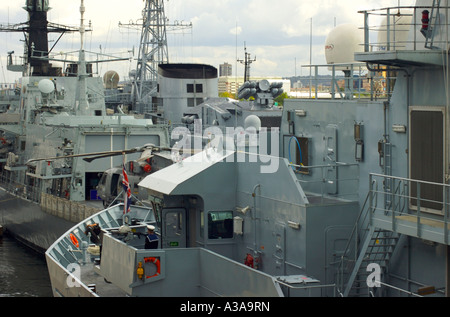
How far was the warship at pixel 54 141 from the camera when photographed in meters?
32.9

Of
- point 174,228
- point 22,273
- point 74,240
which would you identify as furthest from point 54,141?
point 174,228

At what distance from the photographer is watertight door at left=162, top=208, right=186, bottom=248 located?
16.4m

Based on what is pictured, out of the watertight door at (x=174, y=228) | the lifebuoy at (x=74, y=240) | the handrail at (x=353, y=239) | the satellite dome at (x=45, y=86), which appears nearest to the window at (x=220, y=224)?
the watertight door at (x=174, y=228)

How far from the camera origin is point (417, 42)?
11.5 meters

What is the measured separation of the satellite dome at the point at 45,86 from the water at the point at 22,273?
901 centimetres

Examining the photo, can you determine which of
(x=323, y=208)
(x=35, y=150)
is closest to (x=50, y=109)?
(x=35, y=150)

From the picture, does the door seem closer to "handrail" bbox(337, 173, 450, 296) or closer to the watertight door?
"handrail" bbox(337, 173, 450, 296)

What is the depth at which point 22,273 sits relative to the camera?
29547 millimetres

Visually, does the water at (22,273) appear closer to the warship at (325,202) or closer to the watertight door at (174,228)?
the warship at (325,202)

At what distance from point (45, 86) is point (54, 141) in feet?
19.5

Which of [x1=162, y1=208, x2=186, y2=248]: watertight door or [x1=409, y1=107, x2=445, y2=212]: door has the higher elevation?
[x1=409, y1=107, x2=445, y2=212]: door

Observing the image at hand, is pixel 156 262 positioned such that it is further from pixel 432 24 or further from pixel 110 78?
pixel 110 78

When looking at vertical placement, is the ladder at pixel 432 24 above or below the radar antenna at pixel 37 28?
below

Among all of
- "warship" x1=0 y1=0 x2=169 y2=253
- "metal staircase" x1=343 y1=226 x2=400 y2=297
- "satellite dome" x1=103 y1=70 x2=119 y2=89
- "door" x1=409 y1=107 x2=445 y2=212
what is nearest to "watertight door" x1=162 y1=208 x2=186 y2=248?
"metal staircase" x1=343 y1=226 x2=400 y2=297
